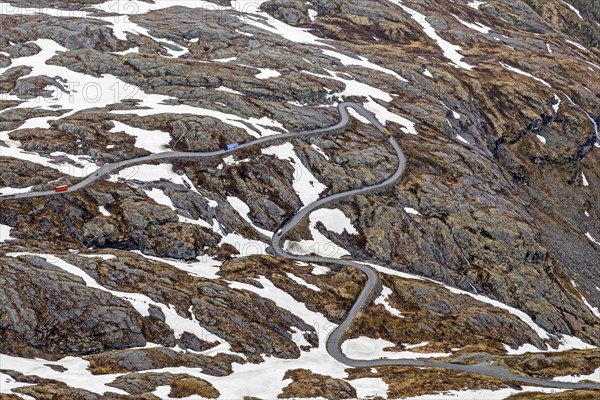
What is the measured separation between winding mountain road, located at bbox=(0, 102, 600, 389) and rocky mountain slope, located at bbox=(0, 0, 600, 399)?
137cm

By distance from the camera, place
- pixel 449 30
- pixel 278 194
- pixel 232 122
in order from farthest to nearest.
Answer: pixel 449 30 < pixel 232 122 < pixel 278 194

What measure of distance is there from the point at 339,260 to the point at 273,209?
561 inches

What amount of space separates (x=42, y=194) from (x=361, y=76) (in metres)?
88.4

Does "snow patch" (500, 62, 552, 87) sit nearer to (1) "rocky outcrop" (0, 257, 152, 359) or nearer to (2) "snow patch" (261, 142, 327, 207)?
(2) "snow patch" (261, 142, 327, 207)

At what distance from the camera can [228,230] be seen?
94.0 m

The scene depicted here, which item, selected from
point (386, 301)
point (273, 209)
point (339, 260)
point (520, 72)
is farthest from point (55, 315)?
point (520, 72)

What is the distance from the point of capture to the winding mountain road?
221 ft

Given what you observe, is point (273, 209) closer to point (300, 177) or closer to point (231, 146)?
point (300, 177)

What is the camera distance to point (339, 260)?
311 ft

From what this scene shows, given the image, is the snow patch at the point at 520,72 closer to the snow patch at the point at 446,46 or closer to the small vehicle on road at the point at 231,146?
the snow patch at the point at 446,46

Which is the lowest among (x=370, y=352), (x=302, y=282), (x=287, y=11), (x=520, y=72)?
(x=370, y=352)

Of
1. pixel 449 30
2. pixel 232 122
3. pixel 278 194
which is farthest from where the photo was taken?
pixel 449 30

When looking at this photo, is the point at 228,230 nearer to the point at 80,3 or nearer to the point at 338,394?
the point at 338,394

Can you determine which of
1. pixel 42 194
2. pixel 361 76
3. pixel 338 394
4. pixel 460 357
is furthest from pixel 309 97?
pixel 338 394
